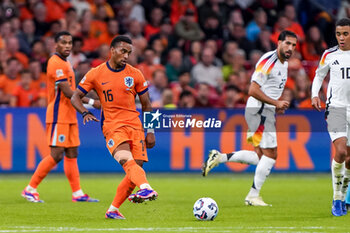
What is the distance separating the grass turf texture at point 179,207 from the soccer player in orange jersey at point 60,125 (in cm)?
27

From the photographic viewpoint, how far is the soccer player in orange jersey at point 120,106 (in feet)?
30.3

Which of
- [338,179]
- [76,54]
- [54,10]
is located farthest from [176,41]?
[338,179]

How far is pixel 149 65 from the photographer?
18.8 meters

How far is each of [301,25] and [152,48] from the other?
4.58 meters

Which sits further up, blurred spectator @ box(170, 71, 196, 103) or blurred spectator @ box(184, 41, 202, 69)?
blurred spectator @ box(184, 41, 202, 69)

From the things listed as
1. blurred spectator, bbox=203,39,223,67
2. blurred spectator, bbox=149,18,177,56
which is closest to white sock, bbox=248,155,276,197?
blurred spectator, bbox=203,39,223,67

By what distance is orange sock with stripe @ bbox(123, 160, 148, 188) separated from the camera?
342 inches

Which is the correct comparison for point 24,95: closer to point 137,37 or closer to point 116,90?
point 137,37

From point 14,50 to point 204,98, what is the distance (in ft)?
14.5

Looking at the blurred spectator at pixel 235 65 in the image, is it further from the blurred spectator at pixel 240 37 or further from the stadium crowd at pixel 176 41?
the blurred spectator at pixel 240 37

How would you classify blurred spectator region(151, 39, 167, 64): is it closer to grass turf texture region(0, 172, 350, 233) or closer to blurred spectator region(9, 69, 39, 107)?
blurred spectator region(9, 69, 39, 107)

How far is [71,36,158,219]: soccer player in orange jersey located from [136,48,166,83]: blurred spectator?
8924mm

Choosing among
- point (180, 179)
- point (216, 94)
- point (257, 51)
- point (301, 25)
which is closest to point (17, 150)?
point (180, 179)

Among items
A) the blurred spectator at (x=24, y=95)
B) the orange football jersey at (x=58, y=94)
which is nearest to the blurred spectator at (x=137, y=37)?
the blurred spectator at (x=24, y=95)
